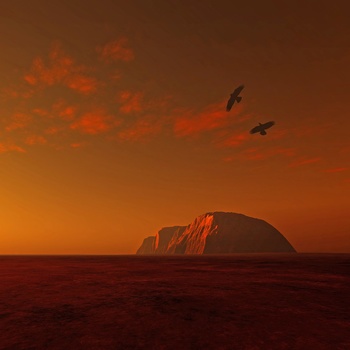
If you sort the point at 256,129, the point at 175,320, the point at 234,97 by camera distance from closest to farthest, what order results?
the point at 175,320
the point at 234,97
the point at 256,129

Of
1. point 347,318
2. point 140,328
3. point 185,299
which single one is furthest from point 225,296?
point 140,328

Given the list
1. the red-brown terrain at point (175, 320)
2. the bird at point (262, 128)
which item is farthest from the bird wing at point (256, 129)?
the red-brown terrain at point (175, 320)

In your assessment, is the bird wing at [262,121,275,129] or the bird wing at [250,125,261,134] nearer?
the bird wing at [262,121,275,129]

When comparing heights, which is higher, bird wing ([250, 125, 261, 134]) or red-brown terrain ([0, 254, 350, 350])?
bird wing ([250, 125, 261, 134])

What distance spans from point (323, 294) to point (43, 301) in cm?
1108

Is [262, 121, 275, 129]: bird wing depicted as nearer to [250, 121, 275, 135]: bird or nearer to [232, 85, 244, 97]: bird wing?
[250, 121, 275, 135]: bird

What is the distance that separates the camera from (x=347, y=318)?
26.3 feet

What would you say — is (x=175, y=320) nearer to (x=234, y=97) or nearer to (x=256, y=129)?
(x=256, y=129)

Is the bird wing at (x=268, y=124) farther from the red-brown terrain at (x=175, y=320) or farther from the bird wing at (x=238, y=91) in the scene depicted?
the red-brown terrain at (x=175, y=320)

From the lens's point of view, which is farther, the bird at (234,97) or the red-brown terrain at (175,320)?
the bird at (234,97)

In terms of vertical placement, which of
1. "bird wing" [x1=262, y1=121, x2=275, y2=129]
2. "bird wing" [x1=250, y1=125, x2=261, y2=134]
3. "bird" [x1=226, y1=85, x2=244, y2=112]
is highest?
Result: "bird" [x1=226, y1=85, x2=244, y2=112]

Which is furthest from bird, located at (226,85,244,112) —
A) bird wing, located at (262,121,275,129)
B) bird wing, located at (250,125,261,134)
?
bird wing, located at (262,121,275,129)

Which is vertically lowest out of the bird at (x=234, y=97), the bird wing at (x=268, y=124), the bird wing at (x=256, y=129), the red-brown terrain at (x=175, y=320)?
the red-brown terrain at (x=175, y=320)

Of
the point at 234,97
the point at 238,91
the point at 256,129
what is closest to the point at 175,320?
the point at 256,129
